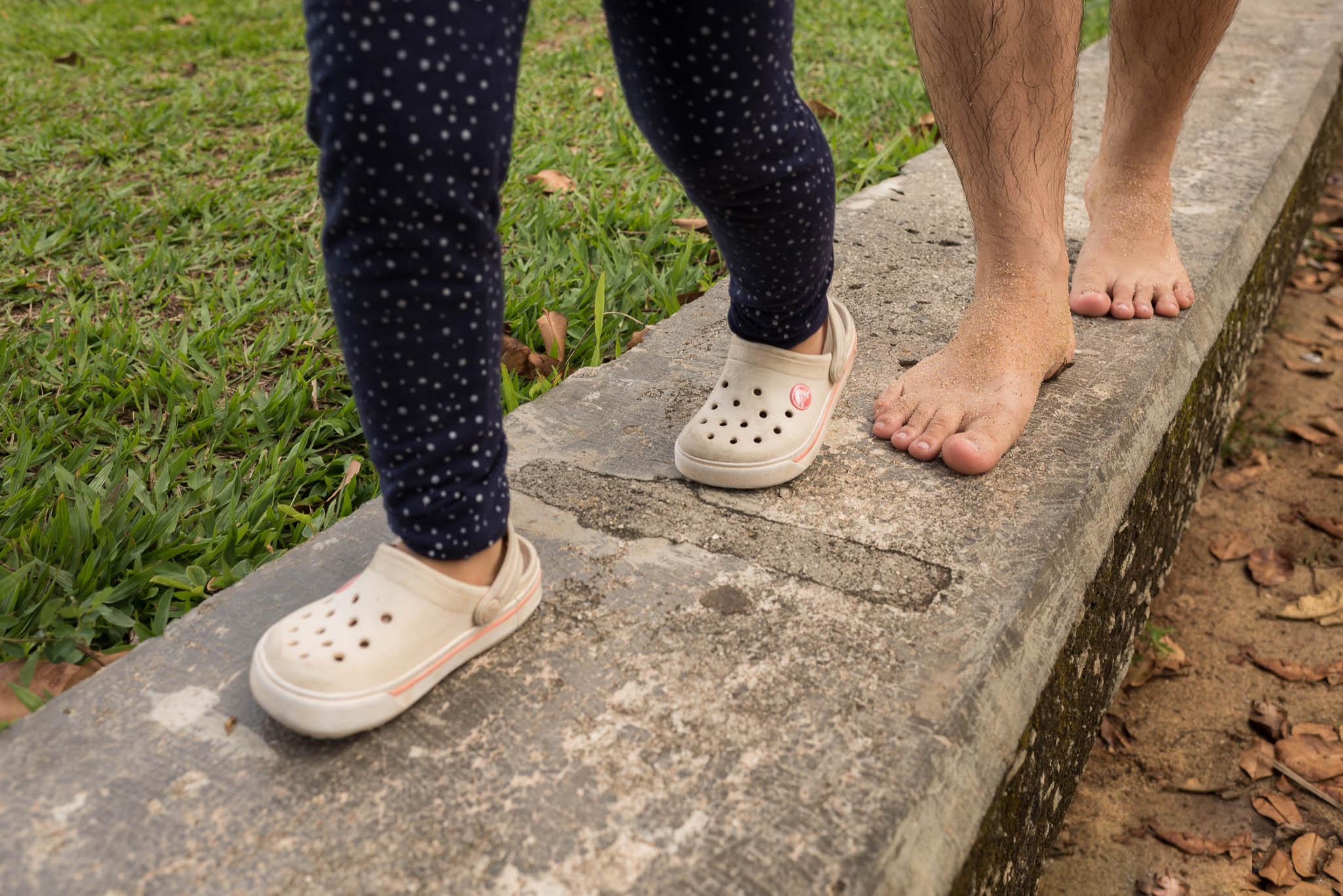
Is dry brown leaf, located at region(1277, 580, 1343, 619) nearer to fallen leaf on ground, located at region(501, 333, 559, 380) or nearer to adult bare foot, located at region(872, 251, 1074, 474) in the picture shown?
adult bare foot, located at region(872, 251, 1074, 474)

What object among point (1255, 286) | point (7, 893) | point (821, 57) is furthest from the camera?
point (821, 57)

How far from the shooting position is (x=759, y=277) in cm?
127

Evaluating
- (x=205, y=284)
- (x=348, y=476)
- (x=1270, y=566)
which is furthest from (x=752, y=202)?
(x=1270, y=566)

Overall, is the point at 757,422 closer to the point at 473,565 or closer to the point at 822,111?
the point at 473,565

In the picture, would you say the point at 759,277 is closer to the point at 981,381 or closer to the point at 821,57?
the point at 981,381

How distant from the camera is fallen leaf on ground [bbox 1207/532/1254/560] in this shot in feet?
7.00

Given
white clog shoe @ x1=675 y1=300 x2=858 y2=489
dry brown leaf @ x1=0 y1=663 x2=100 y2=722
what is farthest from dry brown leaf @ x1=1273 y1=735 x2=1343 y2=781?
dry brown leaf @ x1=0 y1=663 x2=100 y2=722

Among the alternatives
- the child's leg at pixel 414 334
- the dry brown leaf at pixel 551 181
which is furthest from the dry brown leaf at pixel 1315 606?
the dry brown leaf at pixel 551 181

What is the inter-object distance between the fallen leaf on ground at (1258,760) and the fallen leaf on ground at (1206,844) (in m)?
0.13

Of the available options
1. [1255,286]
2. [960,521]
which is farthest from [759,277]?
[1255,286]

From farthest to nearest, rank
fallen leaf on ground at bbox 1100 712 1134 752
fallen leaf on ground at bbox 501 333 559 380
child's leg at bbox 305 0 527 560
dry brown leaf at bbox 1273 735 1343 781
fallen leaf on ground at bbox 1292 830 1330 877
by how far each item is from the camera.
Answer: fallen leaf on ground at bbox 501 333 559 380, fallen leaf on ground at bbox 1100 712 1134 752, dry brown leaf at bbox 1273 735 1343 781, fallen leaf on ground at bbox 1292 830 1330 877, child's leg at bbox 305 0 527 560

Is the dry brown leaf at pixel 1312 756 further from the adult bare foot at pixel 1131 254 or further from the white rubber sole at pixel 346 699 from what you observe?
the white rubber sole at pixel 346 699

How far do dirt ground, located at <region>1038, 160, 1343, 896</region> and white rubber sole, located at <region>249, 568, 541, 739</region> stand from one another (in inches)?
39.8

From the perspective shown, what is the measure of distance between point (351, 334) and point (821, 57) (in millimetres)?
3306
